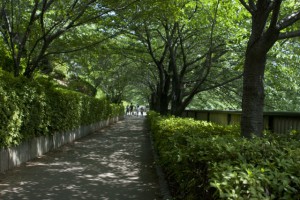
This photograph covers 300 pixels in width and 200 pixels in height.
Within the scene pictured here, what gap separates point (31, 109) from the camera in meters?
9.10

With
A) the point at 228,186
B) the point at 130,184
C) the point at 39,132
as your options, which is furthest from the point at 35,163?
the point at 228,186

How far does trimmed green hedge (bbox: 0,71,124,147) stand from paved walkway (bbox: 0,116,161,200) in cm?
88

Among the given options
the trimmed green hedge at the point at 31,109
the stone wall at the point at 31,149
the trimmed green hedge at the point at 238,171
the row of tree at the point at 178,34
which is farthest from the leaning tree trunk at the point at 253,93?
the stone wall at the point at 31,149

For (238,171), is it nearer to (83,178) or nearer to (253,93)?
(253,93)

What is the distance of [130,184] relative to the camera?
7.14 metres

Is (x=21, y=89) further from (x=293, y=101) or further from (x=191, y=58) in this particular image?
(x=293, y=101)

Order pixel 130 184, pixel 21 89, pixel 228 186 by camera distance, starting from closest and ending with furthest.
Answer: pixel 228 186
pixel 130 184
pixel 21 89

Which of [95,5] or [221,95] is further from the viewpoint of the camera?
[221,95]

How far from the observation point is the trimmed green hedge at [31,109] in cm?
742

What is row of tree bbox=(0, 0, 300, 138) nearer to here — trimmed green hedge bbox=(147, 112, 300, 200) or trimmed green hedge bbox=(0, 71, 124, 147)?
trimmed green hedge bbox=(0, 71, 124, 147)

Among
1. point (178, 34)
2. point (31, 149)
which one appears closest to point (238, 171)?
point (31, 149)

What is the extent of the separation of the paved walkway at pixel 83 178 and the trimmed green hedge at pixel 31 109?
882mm

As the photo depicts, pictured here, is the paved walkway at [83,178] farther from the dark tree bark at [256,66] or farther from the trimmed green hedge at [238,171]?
the dark tree bark at [256,66]

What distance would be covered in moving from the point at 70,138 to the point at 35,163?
5322 mm
